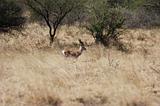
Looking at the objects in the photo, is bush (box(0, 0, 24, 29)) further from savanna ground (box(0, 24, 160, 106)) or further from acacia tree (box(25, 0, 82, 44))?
savanna ground (box(0, 24, 160, 106))

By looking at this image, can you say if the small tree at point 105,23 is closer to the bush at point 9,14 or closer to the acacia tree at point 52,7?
the acacia tree at point 52,7

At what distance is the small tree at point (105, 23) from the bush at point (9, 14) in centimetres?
670

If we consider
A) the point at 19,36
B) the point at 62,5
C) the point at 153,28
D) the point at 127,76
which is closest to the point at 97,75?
the point at 127,76

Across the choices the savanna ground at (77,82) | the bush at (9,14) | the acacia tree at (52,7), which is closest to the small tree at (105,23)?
the acacia tree at (52,7)

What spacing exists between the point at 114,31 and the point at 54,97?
1264 cm

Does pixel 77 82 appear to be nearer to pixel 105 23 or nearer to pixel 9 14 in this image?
pixel 105 23

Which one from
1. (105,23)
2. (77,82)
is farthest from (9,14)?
(77,82)

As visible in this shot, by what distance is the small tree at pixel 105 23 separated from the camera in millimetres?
20062

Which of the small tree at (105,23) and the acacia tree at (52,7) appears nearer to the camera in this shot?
the acacia tree at (52,7)

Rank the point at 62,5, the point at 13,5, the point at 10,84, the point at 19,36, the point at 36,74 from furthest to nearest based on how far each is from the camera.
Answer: the point at 13,5 < the point at 19,36 < the point at 62,5 < the point at 36,74 < the point at 10,84

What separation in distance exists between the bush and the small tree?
6.70 metres

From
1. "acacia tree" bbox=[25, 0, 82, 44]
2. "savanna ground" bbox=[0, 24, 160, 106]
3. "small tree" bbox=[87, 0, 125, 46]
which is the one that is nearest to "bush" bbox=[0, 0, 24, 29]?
"acacia tree" bbox=[25, 0, 82, 44]

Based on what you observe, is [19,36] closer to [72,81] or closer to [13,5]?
[13,5]

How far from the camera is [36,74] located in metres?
10.2
